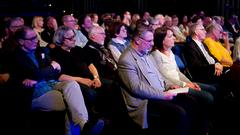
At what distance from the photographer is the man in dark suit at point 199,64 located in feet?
16.8

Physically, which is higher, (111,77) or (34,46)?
(34,46)

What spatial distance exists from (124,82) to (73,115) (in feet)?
1.90

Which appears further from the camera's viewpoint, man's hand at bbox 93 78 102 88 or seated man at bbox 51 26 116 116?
man's hand at bbox 93 78 102 88

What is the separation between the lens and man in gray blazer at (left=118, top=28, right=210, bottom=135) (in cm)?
373

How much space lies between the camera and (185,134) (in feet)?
13.0

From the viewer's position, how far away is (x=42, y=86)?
13.0 feet

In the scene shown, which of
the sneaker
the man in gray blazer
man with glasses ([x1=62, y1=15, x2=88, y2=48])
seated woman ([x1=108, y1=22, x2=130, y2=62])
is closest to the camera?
the sneaker

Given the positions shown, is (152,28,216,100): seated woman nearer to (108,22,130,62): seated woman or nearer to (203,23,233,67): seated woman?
(108,22,130,62): seated woman

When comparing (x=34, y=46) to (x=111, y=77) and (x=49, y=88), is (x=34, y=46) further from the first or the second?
(x=111, y=77)

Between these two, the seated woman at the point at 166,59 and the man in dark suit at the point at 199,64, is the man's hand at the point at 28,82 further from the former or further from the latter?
the man in dark suit at the point at 199,64

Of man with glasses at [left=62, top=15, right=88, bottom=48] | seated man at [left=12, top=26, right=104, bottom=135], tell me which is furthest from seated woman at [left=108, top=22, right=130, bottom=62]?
seated man at [left=12, top=26, right=104, bottom=135]

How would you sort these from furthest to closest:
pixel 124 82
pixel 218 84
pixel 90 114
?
pixel 218 84 < pixel 90 114 < pixel 124 82

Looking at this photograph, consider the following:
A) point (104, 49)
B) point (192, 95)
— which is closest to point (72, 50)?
point (104, 49)

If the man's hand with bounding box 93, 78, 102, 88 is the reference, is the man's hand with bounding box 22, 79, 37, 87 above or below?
above
